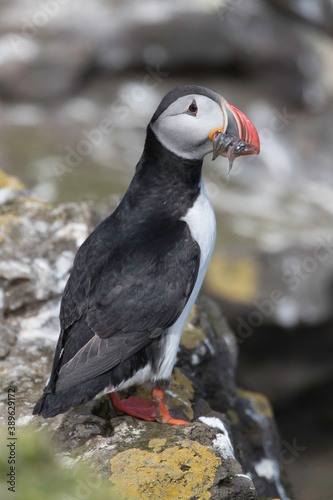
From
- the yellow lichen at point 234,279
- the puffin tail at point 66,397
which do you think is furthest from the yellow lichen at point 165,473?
the yellow lichen at point 234,279

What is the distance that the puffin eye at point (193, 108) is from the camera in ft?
12.9

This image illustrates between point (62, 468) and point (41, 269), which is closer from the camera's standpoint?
point (62, 468)

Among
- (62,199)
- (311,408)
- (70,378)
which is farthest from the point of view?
(62,199)

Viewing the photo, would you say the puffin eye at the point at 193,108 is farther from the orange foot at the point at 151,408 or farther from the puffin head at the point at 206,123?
the orange foot at the point at 151,408

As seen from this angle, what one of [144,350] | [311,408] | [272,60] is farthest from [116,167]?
[144,350]

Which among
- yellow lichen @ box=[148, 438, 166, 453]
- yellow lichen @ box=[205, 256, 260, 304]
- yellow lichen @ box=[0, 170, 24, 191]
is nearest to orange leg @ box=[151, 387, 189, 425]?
yellow lichen @ box=[148, 438, 166, 453]

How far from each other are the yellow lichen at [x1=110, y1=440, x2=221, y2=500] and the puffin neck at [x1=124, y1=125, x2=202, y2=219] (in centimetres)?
157

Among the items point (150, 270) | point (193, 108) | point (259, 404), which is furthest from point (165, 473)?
point (259, 404)

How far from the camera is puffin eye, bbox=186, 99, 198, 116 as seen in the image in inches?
155

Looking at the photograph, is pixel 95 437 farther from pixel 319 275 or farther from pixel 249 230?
pixel 249 230

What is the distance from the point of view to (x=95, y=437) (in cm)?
365

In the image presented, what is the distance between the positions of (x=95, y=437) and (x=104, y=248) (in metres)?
1.21

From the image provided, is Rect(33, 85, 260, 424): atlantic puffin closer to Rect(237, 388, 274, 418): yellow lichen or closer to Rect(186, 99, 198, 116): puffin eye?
Rect(186, 99, 198, 116): puffin eye

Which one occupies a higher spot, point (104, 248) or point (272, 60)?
point (272, 60)
